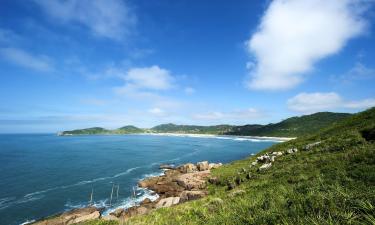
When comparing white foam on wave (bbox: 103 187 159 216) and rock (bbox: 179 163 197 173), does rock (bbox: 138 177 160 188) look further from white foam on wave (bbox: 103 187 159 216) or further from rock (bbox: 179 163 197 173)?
rock (bbox: 179 163 197 173)

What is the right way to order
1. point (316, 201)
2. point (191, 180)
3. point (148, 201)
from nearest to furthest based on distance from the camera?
point (316, 201)
point (148, 201)
point (191, 180)

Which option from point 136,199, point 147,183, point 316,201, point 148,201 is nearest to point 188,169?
point 147,183

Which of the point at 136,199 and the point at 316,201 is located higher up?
the point at 316,201

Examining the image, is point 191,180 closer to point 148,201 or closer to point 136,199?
point 148,201

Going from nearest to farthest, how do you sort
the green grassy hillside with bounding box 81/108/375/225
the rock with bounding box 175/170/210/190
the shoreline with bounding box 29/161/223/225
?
the green grassy hillside with bounding box 81/108/375/225 < the shoreline with bounding box 29/161/223/225 < the rock with bounding box 175/170/210/190

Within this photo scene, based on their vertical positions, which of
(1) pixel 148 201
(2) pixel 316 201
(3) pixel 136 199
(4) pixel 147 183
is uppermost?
(2) pixel 316 201

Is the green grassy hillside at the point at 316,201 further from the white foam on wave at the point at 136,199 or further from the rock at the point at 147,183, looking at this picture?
the rock at the point at 147,183

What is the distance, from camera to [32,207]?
37219 mm

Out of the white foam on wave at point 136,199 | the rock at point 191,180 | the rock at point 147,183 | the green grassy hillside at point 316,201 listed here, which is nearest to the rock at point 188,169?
the rock at point 147,183

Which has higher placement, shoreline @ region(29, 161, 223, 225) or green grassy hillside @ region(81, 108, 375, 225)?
green grassy hillside @ region(81, 108, 375, 225)

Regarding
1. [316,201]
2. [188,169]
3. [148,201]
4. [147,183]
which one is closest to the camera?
[316,201]

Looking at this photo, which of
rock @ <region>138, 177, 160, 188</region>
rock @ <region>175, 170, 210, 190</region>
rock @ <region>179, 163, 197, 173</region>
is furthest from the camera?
rock @ <region>179, 163, 197, 173</region>

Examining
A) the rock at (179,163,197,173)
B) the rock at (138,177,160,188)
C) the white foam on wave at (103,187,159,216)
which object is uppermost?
the rock at (179,163,197,173)

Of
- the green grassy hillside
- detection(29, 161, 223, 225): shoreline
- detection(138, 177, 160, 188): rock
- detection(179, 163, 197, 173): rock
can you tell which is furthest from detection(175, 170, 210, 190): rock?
the green grassy hillside
